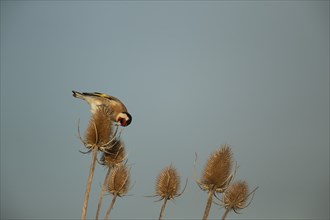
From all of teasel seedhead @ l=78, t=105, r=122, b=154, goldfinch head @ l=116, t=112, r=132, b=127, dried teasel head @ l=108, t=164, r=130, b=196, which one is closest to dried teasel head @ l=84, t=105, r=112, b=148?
teasel seedhead @ l=78, t=105, r=122, b=154

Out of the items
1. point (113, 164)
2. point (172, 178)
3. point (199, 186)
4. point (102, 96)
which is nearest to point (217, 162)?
point (199, 186)

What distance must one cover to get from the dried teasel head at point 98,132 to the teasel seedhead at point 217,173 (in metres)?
2.65

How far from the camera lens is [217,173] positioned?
997 cm

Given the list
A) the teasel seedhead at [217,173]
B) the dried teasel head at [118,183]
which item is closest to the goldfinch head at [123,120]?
the dried teasel head at [118,183]

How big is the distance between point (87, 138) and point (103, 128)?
19.2 inches

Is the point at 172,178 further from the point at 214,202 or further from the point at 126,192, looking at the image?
the point at 214,202

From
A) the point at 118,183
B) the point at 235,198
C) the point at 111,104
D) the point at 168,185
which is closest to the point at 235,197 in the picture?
the point at 235,198

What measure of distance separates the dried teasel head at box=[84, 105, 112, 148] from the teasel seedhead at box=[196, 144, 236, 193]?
265 centimetres

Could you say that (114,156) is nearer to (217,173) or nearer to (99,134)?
(99,134)

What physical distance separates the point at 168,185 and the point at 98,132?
11.3 feet

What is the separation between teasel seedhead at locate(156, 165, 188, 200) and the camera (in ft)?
39.7

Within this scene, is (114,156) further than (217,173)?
Yes

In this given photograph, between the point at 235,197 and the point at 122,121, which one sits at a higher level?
the point at 122,121

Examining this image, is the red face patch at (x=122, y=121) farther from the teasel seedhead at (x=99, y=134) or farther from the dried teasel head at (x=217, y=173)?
the dried teasel head at (x=217, y=173)
